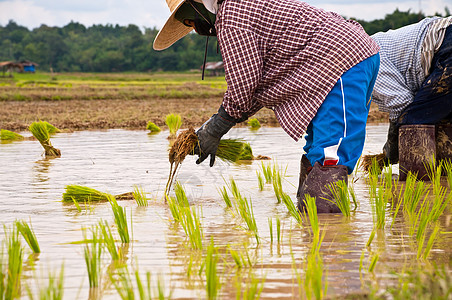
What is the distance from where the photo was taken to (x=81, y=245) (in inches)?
97.0

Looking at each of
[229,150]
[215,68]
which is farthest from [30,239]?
[215,68]

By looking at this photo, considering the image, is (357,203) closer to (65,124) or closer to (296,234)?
(296,234)

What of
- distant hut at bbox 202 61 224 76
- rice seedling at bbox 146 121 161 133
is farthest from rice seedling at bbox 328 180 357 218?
distant hut at bbox 202 61 224 76

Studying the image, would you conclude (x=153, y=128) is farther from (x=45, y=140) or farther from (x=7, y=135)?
(x=45, y=140)

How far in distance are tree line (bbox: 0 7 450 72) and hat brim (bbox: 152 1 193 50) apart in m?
50.6

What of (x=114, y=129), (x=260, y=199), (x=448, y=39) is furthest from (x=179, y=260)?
(x=114, y=129)

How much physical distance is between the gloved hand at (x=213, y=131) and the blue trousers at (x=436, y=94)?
1.29 metres

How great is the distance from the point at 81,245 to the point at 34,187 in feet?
5.91

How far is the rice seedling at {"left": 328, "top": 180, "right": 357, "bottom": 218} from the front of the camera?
290 centimetres

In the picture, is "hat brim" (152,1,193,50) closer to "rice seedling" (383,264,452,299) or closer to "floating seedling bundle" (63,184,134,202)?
"floating seedling bundle" (63,184,134,202)

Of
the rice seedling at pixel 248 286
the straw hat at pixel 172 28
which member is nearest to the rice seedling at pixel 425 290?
the rice seedling at pixel 248 286

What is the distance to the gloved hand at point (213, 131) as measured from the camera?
11.1ft

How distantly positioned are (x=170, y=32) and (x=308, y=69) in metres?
0.89

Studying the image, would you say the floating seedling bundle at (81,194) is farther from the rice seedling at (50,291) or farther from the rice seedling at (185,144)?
the rice seedling at (50,291)
